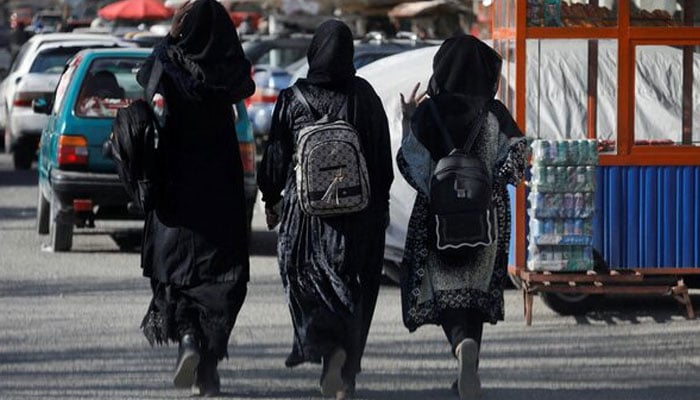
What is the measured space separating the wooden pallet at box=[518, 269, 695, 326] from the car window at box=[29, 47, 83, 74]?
12.7 metres

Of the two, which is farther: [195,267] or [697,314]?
[697,314]

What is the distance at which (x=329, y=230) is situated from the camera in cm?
778

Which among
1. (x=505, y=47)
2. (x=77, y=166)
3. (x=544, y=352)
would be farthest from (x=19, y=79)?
(x=544, y=352)

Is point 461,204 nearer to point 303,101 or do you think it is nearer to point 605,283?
point 303,101

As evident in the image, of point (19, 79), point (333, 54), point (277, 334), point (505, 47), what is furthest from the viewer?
point (19, 79)

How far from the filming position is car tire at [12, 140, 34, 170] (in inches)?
918

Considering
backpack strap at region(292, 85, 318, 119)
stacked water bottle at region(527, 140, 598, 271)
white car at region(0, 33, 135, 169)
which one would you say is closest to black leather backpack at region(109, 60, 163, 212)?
backpack strap at region(292, 85, 318, 119)

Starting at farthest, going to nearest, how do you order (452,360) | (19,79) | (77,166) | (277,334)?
(19,79) → (77,166) → (277,334) → (452,360)

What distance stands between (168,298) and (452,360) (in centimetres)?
190

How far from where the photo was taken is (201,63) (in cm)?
771

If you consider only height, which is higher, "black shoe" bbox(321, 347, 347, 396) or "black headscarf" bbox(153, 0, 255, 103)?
"black headscarf" bbox(153, 0, 255, 103)

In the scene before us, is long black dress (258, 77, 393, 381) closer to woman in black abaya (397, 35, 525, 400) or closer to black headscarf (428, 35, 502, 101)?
woman in black abaya (397, 35, 525, 400)

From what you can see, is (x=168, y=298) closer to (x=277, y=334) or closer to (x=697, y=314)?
(x=277, y=334)

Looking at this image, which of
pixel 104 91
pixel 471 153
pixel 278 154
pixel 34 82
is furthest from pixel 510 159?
pixel 34 82
